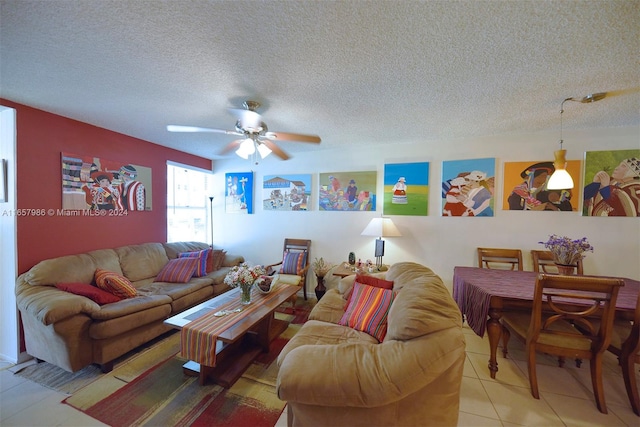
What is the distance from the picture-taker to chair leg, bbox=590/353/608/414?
161 cm

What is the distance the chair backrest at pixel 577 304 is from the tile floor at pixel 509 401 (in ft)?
1.45

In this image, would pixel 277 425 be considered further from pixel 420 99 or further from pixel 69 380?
pixel 420 99

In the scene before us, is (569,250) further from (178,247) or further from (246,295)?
(178,247)

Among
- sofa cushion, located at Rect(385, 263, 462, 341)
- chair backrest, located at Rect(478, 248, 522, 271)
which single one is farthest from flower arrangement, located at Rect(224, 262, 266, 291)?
chair backrest, located at Rect(478, 248, 522, 271)

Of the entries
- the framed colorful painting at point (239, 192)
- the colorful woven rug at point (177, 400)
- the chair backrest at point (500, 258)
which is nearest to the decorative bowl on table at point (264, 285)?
the colorful woven rug at point (177, 400)

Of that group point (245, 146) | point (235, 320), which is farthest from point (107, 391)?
point (245, 146)

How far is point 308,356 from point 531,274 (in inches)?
103

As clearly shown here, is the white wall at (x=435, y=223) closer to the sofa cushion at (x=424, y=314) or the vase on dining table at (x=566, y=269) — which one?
the vase on dining table at (x=566, y=269)

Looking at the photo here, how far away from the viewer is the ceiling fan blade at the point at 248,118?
73.8 inches

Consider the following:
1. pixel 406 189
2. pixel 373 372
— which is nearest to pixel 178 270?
pixel 373 372

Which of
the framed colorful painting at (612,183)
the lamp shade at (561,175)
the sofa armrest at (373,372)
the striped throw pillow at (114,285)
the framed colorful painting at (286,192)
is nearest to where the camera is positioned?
the sofa armrest at (373,372)

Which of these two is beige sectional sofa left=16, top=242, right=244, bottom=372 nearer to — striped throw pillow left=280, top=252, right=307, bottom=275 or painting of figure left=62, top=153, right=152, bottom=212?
painting of figure left=62, top=153, right=152, bottom=212

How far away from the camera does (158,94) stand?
196 cm

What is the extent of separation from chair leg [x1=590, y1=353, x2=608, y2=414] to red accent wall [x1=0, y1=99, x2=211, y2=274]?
4.88 meters
